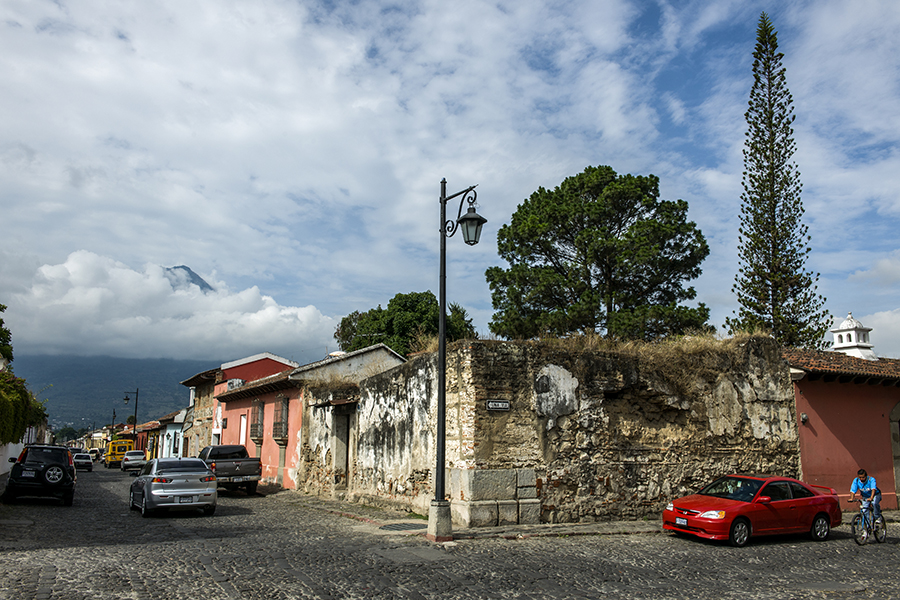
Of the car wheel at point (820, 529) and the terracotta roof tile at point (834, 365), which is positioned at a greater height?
the terracotta roof tile at point (834, 365)

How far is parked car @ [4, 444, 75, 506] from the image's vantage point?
16688mm

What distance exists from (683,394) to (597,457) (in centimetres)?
291

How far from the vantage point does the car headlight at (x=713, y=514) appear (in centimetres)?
1109

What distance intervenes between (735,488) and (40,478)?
17.2 meters

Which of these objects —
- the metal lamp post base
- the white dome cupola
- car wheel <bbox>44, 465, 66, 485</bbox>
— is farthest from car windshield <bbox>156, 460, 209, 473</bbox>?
the white dome cupola

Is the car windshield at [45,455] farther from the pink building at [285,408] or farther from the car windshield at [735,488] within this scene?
the car windshield at [735,488]

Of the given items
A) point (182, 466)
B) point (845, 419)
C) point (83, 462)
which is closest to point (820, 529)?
point (845, 419)

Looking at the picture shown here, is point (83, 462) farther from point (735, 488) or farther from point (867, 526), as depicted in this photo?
point (867, 526)

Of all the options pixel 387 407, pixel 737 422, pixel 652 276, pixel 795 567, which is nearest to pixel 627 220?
pixel 652 276

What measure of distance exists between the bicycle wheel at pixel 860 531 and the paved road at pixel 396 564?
6.8 inches

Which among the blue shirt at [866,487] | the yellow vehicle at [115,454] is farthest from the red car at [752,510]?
the yellow vehicle at [115,454]

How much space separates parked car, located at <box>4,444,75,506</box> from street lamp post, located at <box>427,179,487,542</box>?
11.8 meters

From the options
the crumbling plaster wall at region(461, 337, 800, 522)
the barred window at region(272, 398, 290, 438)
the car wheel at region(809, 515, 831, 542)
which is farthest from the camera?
the barred window at region(272, 398, 290, 438)

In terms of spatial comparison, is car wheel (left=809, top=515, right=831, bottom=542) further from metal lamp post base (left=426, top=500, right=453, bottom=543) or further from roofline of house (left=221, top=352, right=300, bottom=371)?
roofline of house (left=221, top=352, right=300, bottom=371)
